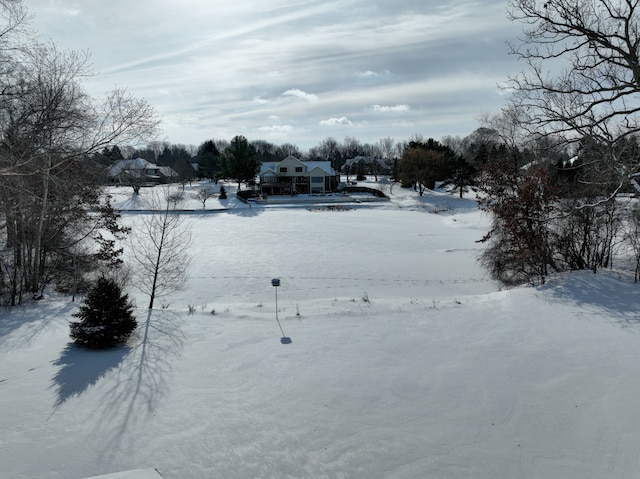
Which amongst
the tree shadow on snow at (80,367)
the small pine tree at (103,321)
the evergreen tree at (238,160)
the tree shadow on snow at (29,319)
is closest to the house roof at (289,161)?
the evergreen tree at (238,160)

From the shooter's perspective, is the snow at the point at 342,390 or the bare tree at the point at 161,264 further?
the bare tree at the point at 161,264

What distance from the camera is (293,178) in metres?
63.0

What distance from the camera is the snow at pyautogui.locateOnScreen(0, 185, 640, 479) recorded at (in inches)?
196

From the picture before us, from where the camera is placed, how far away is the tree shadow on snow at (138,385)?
18.1 ft

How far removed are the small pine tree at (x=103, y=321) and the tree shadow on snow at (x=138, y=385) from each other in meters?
0.51

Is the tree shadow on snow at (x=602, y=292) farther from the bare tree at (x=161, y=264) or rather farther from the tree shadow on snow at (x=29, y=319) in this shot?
the tree shadow on snow at (x=29, y=319)

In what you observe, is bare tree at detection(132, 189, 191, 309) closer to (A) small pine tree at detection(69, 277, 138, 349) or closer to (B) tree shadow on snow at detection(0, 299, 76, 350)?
(B) tree shadow on snow at detection(0, 299, 76, 350)

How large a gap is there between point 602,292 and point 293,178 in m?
54.8

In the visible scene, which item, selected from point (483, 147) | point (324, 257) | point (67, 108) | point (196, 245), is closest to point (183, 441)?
point (67, 108)

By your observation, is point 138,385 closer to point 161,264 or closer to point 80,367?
point 80,367

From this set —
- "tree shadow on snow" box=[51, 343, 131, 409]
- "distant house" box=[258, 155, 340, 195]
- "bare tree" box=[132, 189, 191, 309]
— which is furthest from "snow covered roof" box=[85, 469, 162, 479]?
"distant house" box=[258, 155, 340, 195]

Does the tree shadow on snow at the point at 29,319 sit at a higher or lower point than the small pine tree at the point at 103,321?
lower

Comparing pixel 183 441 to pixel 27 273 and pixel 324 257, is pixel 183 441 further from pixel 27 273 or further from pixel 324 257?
pixel 324 257

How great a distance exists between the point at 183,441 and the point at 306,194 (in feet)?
190
